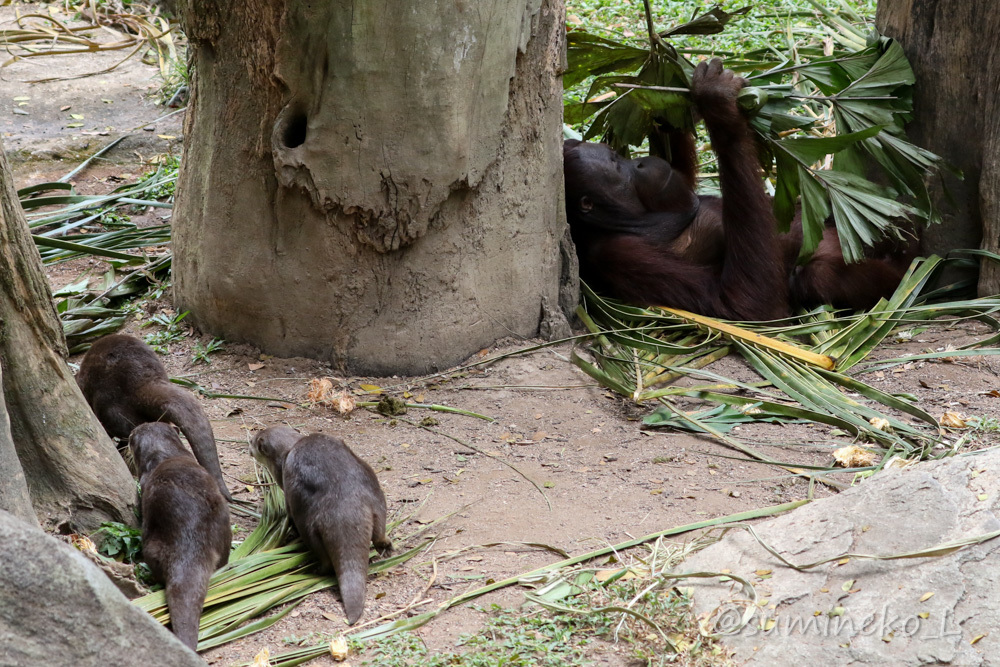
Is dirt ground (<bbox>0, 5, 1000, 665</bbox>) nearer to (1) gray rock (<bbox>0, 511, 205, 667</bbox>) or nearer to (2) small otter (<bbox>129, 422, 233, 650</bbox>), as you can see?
(2) small otter (<bbox>129, 422, 233, 650</bbox>)

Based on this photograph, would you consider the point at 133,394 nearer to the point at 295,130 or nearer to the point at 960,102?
the point at 295,130

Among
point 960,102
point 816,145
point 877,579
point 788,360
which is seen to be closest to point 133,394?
point 877,579

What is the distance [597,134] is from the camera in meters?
6.27

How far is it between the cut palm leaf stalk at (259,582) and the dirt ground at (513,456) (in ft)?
0.16

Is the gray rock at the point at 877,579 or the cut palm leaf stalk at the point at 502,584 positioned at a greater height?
the gray rock at the point at 877,579

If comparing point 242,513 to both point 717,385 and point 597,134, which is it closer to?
point 717,385

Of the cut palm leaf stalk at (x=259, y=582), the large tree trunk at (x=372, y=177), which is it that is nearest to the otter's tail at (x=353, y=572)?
the cut palm leaf stalk at (x=259, y=582)

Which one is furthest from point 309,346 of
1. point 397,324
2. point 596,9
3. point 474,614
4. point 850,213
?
point 596,9

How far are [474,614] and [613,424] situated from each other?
1.63m

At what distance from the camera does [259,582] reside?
312cm

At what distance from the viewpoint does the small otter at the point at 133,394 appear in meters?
3.77

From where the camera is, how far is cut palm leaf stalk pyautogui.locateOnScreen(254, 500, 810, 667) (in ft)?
9.04

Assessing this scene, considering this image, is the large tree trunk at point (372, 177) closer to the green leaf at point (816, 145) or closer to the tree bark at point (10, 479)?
the green leaf at point (816, 145)

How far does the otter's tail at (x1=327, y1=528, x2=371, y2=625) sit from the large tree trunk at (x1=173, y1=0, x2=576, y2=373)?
70.8 inches
